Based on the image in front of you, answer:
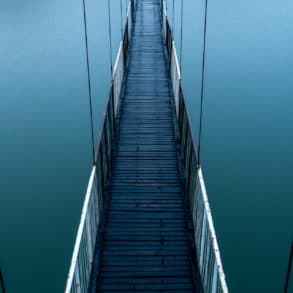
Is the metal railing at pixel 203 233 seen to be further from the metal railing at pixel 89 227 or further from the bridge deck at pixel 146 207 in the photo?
the metal railing at pixel 89 227

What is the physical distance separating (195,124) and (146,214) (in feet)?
29.2

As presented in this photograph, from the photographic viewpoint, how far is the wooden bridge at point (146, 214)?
5.04 metres

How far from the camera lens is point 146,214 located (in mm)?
6566

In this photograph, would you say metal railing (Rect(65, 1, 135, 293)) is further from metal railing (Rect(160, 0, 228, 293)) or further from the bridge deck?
metal railing (Rect(160, 0, 228, 293))

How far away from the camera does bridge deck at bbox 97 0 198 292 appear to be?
17.9 ft

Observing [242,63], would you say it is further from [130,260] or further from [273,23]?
[130,260]

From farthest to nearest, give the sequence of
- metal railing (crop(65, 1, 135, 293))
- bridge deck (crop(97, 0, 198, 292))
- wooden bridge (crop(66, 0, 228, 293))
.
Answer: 1. bridge deck (crop(97, 0, 198, 292))
2. wooden bridge (crop(66, 0, 228, 293))
3. metal railing (crop(65, 1, 135, 293))

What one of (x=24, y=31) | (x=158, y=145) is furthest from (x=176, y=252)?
(x=24, y=31)

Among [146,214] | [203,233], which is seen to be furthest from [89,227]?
[146,214]

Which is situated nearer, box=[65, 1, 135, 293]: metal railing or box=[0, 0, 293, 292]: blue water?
box=[65, 1, 135, 293]: metal railing

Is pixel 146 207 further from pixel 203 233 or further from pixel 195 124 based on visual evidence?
pixel 195 124

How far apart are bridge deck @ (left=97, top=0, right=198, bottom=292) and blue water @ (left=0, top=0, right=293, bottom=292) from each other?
2897mm

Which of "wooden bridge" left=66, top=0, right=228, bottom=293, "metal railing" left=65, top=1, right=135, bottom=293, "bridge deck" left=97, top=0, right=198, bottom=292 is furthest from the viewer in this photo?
"bridge deck" left=97, top=0, right=198, bottom=292

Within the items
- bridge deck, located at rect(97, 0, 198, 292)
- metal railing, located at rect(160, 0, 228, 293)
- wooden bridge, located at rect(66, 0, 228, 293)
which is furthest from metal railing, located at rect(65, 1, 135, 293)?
metal railing, located at rect(160, 0, 228, 293)
